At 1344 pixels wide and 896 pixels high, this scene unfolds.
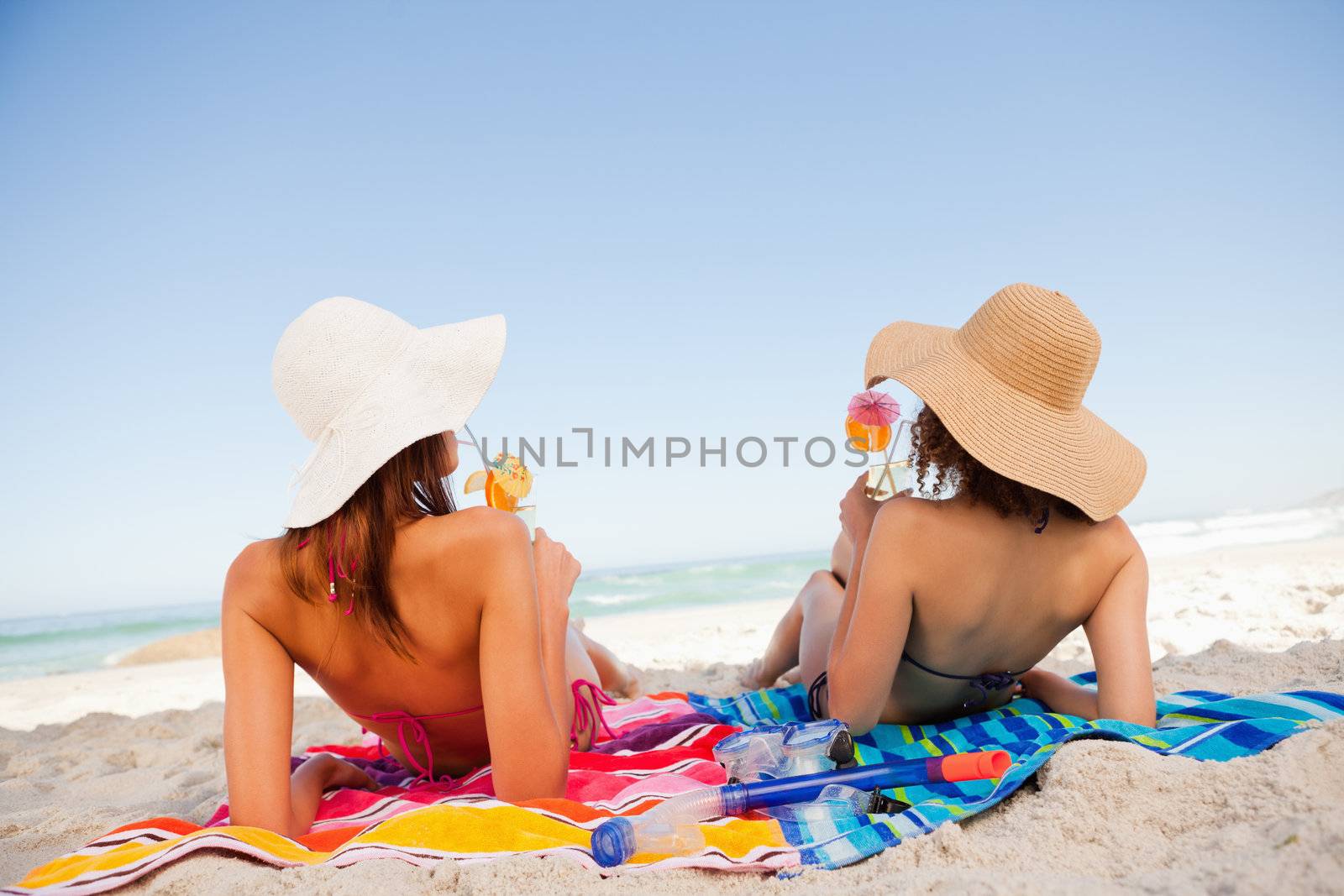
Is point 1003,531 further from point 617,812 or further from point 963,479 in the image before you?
point 617,812

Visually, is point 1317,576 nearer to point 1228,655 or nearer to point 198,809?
point 1228,655

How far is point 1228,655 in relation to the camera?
3502 millimetres

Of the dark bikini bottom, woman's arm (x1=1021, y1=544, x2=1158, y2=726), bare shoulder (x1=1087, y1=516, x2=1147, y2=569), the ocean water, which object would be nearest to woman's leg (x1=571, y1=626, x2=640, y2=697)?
the dark bikini bottom

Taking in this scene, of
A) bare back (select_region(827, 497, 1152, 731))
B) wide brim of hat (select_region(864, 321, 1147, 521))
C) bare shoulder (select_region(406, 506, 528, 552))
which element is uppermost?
wide brim of hat (select_region(864, 321, 1147, 521))

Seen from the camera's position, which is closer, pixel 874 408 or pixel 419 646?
pixel 419 646

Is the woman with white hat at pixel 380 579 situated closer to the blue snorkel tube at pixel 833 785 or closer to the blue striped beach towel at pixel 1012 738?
the blue snorkel tube at pixel 833 785

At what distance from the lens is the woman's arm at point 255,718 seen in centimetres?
175

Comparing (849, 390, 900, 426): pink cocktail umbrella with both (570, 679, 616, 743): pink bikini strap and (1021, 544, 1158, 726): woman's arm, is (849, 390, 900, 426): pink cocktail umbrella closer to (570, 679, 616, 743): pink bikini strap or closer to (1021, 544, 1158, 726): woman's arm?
(1021, 544, 1158, 726): woman's arm

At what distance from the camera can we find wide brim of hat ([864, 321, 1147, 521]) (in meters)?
2.04

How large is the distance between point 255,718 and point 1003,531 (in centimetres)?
189

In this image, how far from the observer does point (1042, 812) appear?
1.49 m

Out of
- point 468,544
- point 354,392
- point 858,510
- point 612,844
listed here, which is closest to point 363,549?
point 468,544

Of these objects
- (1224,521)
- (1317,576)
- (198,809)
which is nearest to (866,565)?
(198,809)

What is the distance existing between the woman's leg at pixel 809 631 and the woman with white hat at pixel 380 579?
110cm
